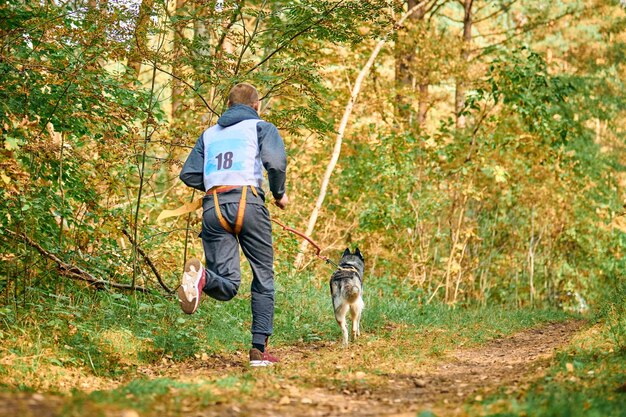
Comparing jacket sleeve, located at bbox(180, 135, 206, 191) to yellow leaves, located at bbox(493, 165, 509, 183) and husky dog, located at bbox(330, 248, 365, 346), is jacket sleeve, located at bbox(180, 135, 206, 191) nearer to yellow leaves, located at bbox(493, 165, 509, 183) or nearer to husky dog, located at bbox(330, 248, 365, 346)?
husky dog, located at bbox(330, 248, 365, 346)

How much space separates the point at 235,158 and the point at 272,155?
0.31 metres

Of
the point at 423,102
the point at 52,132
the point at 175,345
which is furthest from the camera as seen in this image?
the point at 423,102

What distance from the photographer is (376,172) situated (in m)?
13.8

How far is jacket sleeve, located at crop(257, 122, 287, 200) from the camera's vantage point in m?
6.21

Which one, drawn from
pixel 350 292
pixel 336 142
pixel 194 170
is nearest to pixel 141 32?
pixel 194 170

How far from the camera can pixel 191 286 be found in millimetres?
5930

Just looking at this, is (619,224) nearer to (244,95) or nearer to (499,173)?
(499,173)

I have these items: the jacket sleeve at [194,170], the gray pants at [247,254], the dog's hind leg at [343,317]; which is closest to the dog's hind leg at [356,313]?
the dog's hind leg at [343,317]

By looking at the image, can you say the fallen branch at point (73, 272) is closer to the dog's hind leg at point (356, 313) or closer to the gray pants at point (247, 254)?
the gray pants at point (247, 254)

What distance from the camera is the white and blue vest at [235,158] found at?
6219 millimetres

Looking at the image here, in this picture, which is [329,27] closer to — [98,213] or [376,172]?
[98,213]

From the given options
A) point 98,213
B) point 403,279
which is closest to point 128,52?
point 98,213

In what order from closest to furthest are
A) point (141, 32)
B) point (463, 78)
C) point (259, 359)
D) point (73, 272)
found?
point (259, 359), point (141, 32), point (73, 272), point (463, 78)

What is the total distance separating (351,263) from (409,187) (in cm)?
557
